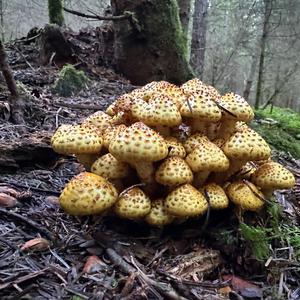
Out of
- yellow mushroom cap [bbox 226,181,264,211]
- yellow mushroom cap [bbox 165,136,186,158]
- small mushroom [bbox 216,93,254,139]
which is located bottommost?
yellow mushroom cap [bbox 226,181,264,211]

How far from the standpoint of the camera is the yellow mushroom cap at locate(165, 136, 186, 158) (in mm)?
2145

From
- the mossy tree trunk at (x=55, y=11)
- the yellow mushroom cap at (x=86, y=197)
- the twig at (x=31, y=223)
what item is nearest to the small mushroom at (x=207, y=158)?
the yellow mushroom cap at (x=86, y=197)

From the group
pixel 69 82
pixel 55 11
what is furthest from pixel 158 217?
pixel 55 11

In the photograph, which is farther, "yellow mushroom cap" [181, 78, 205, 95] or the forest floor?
"yellow mushroom cap" [181, 78, 205, 95]

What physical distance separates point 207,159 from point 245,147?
24 cm

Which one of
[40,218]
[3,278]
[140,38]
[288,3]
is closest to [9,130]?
[40,218]

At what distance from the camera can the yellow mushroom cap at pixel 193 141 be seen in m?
2.19

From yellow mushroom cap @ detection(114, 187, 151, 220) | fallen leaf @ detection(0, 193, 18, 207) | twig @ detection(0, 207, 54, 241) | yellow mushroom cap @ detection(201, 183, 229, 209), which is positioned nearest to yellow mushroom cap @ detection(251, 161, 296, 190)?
yellow mushroom cap @ detection(201, 183, 229, 209)

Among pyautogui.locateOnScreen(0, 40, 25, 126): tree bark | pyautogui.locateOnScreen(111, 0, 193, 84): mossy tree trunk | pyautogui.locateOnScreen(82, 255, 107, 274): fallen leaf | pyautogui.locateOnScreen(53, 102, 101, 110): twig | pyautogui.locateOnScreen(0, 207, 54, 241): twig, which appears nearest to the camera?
pyautogui.locateOnScreen(82, 255, 107, 274): fallen leaf

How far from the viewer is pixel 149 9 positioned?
5539 millimetres

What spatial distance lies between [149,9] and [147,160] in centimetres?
414

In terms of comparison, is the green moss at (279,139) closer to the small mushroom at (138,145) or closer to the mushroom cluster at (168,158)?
the mushroom cluster at (168,158)

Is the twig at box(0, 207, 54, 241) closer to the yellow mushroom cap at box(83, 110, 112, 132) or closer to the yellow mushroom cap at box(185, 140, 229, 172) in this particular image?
the yellow mushroom cap at box(83, 110, 112, 132)

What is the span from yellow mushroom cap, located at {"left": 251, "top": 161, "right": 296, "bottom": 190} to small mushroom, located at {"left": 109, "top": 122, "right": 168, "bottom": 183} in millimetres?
628
